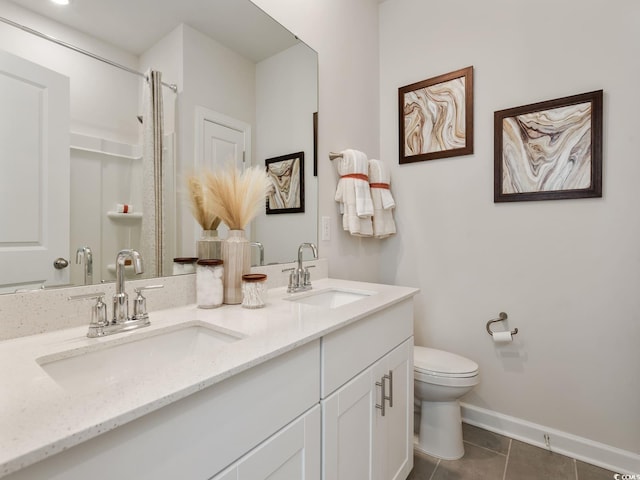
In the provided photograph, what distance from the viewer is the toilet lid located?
59.8 inches

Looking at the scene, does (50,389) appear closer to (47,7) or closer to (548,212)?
(47,7)

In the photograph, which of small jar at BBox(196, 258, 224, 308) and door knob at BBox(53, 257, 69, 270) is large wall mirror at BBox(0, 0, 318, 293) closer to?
door knob at BBox(53, 257, 69, 270)

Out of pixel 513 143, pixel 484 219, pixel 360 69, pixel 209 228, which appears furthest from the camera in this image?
pixel 360 69

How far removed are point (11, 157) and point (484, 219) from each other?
6.50ft

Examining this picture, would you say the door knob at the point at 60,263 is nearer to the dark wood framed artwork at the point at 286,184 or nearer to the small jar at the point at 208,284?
the small jar at the point at 208,284

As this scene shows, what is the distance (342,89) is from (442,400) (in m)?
1.78

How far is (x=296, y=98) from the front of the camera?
156 centimetres

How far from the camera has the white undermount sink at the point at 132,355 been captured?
65cm

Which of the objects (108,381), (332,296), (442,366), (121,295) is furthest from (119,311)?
(442,366)

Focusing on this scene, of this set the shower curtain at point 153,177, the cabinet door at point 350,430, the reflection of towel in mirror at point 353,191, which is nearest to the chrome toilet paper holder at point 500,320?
the reflection of towel in mirror at point 353,191

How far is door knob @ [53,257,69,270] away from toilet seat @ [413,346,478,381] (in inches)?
58.6

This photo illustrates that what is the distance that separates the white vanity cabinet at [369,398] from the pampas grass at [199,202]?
610 mm

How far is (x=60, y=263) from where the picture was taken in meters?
0.83

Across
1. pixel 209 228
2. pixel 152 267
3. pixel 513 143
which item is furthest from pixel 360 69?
pixel 152 267
